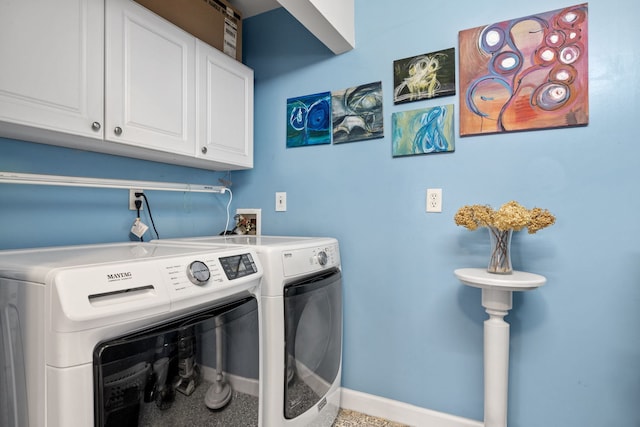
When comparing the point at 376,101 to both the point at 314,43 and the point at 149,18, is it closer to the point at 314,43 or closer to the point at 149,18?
the point at 314,43

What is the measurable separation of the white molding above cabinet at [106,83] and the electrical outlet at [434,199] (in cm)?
114

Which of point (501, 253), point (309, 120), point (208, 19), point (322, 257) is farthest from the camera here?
point (309, 120)

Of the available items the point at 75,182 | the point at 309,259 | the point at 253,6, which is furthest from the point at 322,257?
the point at 253,6

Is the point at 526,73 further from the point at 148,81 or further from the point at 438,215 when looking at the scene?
the point at 148,81

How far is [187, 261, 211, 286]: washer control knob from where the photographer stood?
989 mm

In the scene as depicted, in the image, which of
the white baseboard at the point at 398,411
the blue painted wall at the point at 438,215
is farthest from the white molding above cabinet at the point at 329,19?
the white baseboard at the point at 398,411

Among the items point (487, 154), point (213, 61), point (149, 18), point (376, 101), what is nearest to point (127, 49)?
point (149, 18)

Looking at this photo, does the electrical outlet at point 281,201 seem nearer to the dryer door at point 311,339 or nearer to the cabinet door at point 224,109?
the cabinet door at point 224,109

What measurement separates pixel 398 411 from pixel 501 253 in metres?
1.00

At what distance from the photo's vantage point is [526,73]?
1.53 meters

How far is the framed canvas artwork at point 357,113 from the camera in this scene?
1864 millimetres

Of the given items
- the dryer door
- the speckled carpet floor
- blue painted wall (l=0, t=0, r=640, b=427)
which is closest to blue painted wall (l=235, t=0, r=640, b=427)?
blue painted wall (l=0, t=0, r=640, b=427)

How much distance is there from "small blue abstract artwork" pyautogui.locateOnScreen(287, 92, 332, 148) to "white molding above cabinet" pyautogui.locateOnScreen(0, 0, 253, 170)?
0.41m

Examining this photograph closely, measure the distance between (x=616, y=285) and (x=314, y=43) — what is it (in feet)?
6.39
